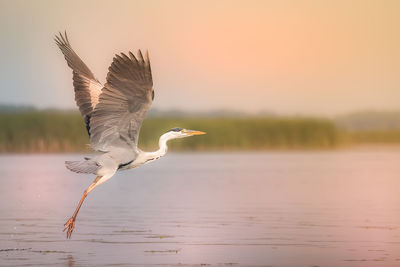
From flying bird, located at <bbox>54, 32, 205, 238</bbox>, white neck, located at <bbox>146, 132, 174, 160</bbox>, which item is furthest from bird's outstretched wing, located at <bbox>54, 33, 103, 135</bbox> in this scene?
white neck, located at <bbox>146, 132, 174, 160</bbox>

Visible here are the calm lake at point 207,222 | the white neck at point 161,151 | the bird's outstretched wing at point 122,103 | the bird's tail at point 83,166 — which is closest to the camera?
the calm lake at point 207,222

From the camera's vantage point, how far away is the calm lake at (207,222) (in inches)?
326

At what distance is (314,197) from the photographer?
614 inches

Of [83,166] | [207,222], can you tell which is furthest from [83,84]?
[207,222]

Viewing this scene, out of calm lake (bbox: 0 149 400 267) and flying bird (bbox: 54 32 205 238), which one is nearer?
calm lake (bbox: 0 149 400 267)

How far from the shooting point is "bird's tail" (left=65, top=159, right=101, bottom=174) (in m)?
9.81

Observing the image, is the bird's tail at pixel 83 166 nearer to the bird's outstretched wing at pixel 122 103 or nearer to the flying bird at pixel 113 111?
the flying bird at pixel 113 111

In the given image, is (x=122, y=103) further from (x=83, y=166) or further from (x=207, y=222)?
(x=207, y=222)

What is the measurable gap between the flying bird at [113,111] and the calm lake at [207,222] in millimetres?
963

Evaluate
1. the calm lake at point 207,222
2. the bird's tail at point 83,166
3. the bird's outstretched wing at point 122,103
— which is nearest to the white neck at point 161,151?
the bird's outstretched wing at point 122,103

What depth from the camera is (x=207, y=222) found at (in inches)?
445

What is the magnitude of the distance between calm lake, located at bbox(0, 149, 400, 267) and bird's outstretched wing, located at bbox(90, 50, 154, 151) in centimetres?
131

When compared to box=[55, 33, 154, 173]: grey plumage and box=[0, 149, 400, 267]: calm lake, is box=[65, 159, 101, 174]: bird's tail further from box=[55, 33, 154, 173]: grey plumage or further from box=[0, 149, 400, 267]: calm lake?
box=[0, 149, 400, 267]: calm lake

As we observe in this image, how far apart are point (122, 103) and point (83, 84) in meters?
1.77
